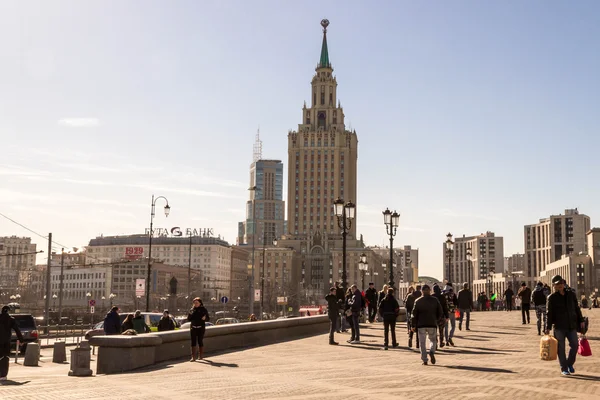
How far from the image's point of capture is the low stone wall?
57.9 feet

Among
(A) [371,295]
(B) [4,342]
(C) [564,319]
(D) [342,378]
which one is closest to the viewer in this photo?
(D) [342,378]

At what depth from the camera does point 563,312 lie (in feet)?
50.6

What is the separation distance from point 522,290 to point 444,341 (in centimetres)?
897

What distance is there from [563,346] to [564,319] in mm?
552

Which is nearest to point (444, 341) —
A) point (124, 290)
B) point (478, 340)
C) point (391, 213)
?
point (478, 340)

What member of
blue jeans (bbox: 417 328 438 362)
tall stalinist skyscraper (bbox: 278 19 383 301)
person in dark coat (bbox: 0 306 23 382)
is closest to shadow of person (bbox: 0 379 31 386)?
person in dark coat (bbox: 0 306 23 382)

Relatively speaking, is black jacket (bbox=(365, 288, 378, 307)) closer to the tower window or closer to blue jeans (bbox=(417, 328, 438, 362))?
blue jeans (bbox=(417, 328, 438, 362))

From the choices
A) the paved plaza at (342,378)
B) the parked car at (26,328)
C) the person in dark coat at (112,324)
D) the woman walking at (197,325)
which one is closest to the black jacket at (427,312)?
the paved plaza at (342,378)

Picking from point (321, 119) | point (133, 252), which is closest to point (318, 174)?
point (321, 119)

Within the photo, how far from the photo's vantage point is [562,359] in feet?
49.6

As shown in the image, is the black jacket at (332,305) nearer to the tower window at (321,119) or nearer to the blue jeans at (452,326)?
the blue jeans at (452,326)

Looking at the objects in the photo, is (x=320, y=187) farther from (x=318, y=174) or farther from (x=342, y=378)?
(x=342, y=378)

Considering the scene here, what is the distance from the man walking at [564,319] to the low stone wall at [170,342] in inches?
374

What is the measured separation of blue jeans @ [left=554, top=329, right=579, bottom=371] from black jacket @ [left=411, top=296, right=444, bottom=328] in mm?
2932
